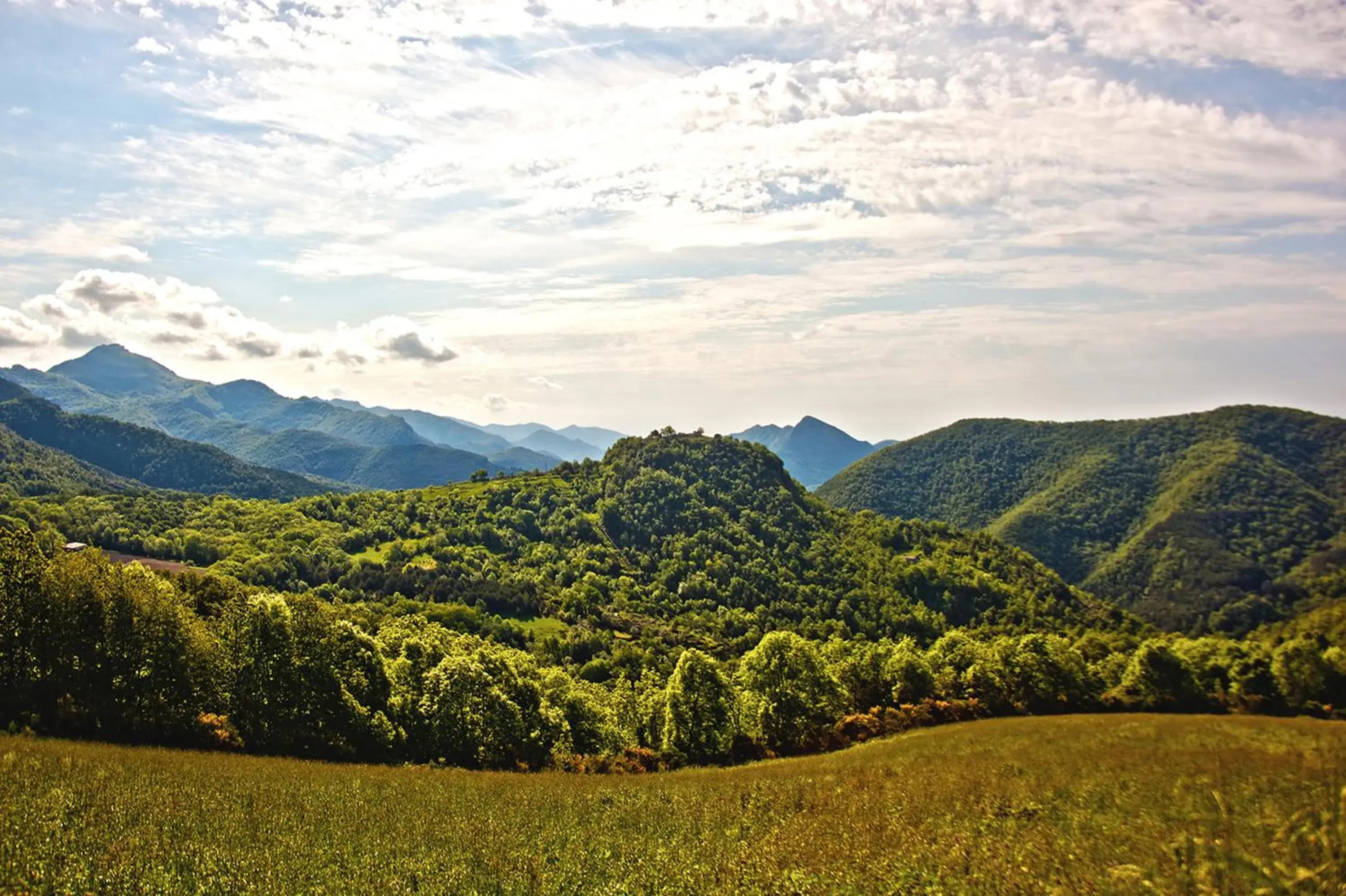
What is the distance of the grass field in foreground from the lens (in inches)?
441

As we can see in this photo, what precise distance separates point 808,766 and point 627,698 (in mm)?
63622

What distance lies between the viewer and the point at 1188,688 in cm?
7331

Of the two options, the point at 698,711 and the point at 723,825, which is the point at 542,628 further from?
the point at 723,825

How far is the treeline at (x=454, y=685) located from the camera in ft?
125

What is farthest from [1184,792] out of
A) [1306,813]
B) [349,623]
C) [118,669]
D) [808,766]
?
[349,623]

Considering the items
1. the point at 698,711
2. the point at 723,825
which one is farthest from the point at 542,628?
→ the point at 723,825

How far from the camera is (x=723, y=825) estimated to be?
73.8 feet

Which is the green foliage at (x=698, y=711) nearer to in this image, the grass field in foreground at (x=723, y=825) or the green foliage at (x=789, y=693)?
the green foliage at (x=789, y=693)

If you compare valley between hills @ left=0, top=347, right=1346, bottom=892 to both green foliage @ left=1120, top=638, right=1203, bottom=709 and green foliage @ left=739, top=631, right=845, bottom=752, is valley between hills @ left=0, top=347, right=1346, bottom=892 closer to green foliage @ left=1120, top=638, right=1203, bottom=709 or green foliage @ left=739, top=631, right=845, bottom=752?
green foliage @ left=739, top=631, right=845, bottom=752

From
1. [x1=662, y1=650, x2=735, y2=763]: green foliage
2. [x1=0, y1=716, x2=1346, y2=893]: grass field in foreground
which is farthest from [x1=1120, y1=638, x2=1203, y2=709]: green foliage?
[x1=0, y1=716, x2=1346, y2=893]: grass field in foreground

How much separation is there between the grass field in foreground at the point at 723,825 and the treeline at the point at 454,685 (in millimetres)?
9714

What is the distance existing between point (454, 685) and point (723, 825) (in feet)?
113

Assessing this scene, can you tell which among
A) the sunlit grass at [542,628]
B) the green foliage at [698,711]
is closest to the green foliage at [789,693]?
the green foliage at [698,711]

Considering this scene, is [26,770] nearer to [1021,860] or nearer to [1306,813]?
[1021,860]
